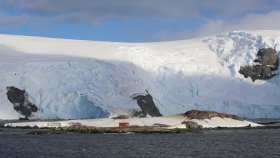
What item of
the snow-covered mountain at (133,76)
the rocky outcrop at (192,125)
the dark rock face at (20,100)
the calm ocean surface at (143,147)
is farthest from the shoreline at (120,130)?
the dark rock face at (20,100)

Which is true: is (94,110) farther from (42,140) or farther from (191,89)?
(42,140)

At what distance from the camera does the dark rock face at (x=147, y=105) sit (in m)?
92.3

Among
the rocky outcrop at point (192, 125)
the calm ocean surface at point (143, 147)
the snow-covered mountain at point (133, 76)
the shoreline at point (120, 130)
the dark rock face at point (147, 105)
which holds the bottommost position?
the calm ocean surface at point (143, 147)

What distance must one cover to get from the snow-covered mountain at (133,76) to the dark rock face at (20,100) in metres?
0.65

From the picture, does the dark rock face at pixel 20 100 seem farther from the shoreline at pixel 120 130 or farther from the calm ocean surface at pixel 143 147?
the calm ocean surface at pixel 143 147

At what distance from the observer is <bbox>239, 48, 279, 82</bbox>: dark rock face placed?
10742 cm

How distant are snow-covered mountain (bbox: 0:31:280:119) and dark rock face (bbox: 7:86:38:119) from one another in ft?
2.13

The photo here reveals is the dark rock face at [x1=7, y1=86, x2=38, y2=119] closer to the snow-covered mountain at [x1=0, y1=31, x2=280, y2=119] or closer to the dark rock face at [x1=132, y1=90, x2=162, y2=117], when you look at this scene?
the snow-covered mountain at [x1=0, y1=31, x2=280, y2=119]

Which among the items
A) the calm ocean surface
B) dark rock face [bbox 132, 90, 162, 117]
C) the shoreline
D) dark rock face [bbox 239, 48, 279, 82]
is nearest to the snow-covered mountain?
dark rock face [bbox 132, 90, 162, 117]

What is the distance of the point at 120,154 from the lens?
41.8 m

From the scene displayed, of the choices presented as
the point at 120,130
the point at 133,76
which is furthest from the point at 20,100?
the point at 120,130

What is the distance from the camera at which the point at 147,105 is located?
93.0 meters

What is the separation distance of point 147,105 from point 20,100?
60.8 feet

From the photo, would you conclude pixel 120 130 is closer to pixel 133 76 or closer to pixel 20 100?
pixel 20 100
